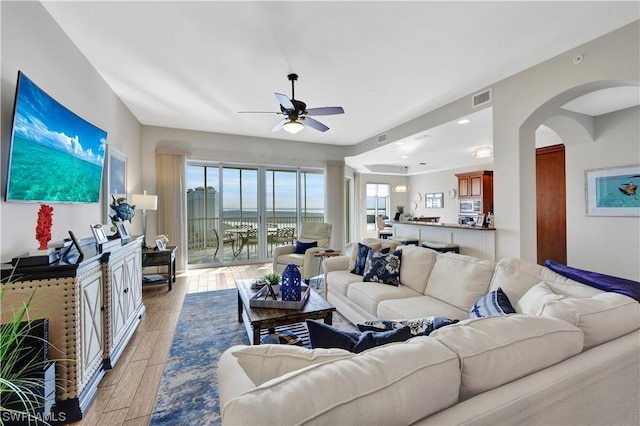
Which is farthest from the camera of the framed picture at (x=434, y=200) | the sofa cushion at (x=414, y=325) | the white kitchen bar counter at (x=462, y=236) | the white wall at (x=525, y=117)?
the framed picture at (x=434, y=200)

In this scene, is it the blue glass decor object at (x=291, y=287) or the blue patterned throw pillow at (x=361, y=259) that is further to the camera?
the blue patterned throw pillow at (x=361, y=259)

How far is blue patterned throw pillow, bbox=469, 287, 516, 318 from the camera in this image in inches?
59.6

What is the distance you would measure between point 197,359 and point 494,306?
Answer: 2.27m

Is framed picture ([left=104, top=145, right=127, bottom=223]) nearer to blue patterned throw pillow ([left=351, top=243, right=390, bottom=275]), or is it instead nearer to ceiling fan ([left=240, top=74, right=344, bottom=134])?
ceiling fan ([left=240, top=74, right=344, bottom=134])

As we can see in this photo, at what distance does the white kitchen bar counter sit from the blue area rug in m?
2.03

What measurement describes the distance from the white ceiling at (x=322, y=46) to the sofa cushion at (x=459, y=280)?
6.49 ft

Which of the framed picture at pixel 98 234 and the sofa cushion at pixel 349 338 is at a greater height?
the framed picture at pixel 98 234

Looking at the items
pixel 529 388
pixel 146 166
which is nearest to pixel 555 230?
pixel 529 388

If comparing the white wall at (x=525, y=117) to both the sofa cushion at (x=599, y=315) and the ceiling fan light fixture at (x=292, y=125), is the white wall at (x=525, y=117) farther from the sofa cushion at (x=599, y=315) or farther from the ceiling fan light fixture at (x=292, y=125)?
the ceiling fan light fixture at (x=292, y=125)

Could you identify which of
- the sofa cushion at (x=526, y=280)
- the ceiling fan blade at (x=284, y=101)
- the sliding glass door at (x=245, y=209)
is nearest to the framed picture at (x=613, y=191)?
the sofa cushion at (x=526, y=280)

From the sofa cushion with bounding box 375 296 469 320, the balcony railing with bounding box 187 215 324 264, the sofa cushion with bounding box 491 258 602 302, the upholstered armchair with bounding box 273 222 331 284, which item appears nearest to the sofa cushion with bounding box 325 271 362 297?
the sofa cushion with bounding box 375 296 469 320

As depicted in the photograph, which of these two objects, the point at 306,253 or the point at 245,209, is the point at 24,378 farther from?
the point at 245,209

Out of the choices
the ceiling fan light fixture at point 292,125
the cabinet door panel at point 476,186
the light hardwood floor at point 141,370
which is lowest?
the light hardwood floor at point 141,370

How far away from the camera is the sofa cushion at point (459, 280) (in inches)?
83.7
